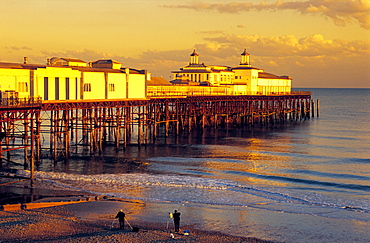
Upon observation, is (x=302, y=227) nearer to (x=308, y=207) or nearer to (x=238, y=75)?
(x=308, y=207)

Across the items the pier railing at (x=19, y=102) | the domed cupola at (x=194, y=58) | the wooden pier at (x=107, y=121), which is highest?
the domed cupola at (x=194, y=58)

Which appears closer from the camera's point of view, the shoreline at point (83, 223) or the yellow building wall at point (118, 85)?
the shoreline at point (83, 223)

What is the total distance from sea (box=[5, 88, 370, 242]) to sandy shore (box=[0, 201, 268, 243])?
5.12 feet

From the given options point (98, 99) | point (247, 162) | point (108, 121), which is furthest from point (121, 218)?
point (108, 121)

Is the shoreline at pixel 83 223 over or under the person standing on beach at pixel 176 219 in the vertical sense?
under

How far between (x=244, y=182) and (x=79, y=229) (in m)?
15.6

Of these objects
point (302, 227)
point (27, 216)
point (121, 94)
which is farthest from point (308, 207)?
point (121, 94)

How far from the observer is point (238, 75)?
334 feet

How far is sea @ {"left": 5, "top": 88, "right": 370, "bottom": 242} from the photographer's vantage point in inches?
1035

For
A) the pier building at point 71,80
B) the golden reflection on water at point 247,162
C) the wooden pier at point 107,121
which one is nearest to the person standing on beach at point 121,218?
the wooden pier at point 107,121

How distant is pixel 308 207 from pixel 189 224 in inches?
304

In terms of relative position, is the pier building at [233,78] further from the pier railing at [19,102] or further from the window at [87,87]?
the pier railing at [19,102]

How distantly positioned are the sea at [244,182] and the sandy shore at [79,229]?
156cm

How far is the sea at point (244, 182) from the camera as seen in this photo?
26297 millimetres
